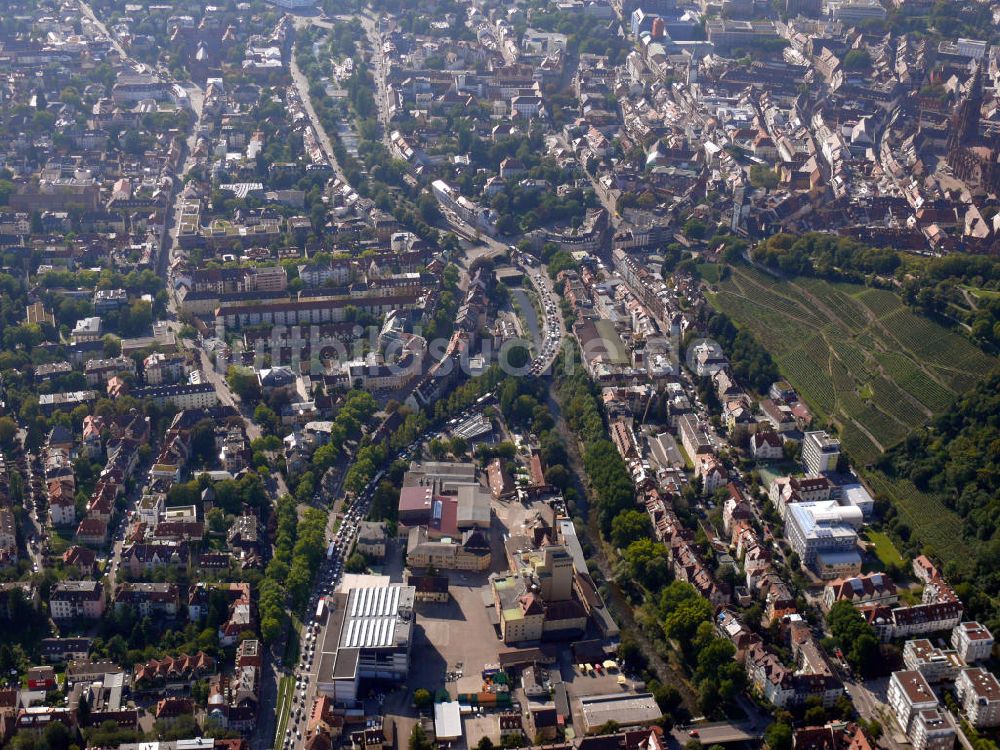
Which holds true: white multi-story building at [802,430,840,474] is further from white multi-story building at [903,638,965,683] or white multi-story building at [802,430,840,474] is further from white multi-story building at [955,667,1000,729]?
white multi-story building at [955,667,1000,729]

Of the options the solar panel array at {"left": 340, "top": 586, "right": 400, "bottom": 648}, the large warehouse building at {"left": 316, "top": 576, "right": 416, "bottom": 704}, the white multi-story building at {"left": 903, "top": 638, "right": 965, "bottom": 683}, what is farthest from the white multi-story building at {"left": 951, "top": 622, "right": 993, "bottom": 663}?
the solar panel array at {"left": 340, "top": 586, "right": 400, "bottom": 648}

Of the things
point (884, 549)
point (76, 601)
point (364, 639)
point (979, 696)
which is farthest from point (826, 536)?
point (76, 601)

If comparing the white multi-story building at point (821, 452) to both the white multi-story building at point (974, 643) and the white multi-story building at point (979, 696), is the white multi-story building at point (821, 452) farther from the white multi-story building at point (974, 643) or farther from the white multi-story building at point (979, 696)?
the white multi-story building at point (979, 696)

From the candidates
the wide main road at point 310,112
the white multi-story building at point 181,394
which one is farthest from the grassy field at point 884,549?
the wide main road at point 310,112

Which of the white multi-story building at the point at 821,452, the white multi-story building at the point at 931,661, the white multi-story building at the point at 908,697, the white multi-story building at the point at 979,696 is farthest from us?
the white multi-story building at the point at 821,452

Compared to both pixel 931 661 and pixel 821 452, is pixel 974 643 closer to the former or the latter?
pixel 931 661

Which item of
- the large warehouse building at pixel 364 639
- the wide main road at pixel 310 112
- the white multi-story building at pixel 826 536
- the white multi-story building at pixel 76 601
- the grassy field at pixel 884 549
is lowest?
the wide main road at pixel 310 112

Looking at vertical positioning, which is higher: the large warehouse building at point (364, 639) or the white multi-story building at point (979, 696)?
the white multi-story building at point (979, 696)
